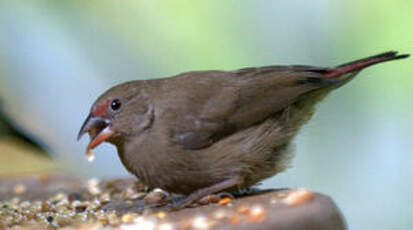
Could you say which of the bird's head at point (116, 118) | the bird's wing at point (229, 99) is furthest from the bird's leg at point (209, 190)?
the bird's head at point (116, 118)

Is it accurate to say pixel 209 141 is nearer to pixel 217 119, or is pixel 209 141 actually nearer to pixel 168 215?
pixel 217 119

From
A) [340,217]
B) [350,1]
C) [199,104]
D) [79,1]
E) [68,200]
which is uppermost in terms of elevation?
[79,1]

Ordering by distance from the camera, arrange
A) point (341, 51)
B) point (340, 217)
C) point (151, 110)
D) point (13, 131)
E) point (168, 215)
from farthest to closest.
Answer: point (341, 51), point (13, 131), point (151, 110), point (168, 215), point (340, 217)

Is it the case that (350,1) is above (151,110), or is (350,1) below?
above

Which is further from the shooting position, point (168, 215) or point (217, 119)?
point (217, 119)


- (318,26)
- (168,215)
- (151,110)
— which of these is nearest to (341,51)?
(318,26)

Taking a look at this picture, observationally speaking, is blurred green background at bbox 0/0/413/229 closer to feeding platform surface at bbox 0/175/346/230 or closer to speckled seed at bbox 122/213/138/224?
feeding platform surface at bbox 0/175/346/230
